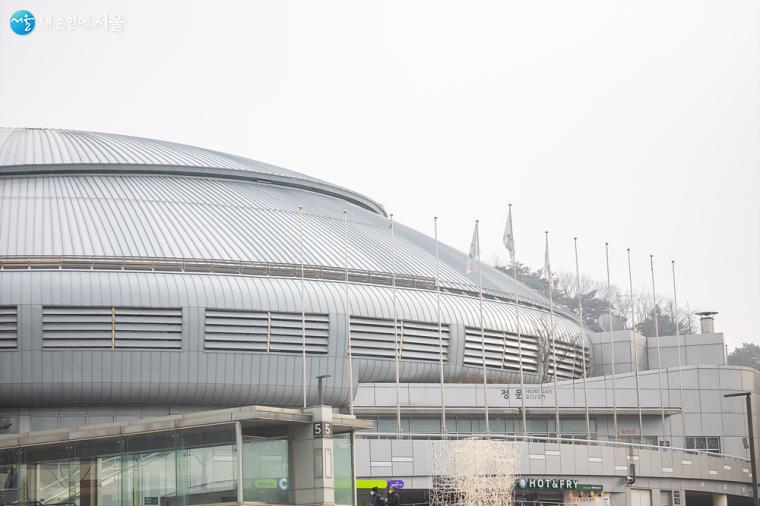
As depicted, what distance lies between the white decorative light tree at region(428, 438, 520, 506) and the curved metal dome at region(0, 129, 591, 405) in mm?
9073

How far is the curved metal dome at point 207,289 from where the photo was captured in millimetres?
57188

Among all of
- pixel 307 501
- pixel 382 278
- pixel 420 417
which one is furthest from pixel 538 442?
pixel 307 501

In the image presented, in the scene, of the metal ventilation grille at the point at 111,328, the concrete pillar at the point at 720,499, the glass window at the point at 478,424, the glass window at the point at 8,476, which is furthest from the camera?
the glass window at the point at 478,424

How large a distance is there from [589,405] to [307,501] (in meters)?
33.6

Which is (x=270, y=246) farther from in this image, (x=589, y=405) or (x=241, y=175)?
(x=589, y=405)

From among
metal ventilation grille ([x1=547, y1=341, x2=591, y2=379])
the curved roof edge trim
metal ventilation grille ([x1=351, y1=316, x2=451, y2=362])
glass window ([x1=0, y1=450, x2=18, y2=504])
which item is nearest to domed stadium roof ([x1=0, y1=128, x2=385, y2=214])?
the curved roof edge trim

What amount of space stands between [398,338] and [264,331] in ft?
24.0

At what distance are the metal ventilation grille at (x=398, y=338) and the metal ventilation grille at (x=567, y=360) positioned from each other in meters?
8.32

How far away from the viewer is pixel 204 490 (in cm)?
3481

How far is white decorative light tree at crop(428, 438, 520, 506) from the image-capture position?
52.2 metres

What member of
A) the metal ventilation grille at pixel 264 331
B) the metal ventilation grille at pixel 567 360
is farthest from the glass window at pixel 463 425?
the metal ventilation grille at pixel 264 331

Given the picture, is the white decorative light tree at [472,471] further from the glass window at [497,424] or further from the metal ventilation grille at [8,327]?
the metal ventilation grille at [8,327]

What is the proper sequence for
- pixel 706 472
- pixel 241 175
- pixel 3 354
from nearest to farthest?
1. pixel 3 354
2. pixel 706 472
3. pixel 241 175

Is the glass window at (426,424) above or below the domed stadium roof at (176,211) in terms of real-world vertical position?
below
